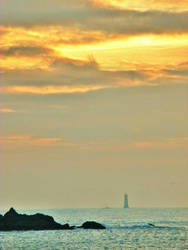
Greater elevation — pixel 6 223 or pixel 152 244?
pixel 6 223

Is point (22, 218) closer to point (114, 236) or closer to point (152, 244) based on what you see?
point (114, 236)

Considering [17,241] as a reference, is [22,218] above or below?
above

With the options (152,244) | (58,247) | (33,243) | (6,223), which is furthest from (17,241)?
(6,223)

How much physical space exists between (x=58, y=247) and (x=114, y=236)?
116 feet

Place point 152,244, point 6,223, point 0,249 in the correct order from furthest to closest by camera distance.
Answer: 1. point 6,223
2. point 152,244
3. point 0,249

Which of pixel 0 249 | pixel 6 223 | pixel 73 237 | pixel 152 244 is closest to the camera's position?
pixel 0 249

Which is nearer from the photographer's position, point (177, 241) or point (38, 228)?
point (177, 241)

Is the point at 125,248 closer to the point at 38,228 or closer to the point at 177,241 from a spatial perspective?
the point at 177,241

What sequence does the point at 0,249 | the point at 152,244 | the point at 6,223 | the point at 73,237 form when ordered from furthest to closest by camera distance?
1. the point at 6,223
2. the point at 73,237
3. the point at 152,244
4. the point at 0,249

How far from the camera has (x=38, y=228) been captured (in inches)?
7820

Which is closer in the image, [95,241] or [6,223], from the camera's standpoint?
[95,241]

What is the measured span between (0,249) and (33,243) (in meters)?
13.9

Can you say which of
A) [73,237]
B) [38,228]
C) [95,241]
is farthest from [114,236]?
[38,228]

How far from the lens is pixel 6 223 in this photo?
19450 cm
